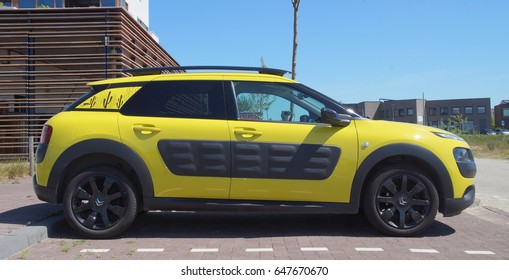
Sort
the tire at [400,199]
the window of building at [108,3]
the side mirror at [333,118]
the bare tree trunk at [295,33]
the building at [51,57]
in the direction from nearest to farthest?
the side mirror at [333,118] < the tire at [400,199] < the bare tree trunk at [295,33] < the building at [51,57] < the window of building at [108,3]

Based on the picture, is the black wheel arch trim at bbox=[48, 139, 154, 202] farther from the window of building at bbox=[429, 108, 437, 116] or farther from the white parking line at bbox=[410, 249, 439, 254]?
the window of building at bbox=[429, 108, 437, 116]

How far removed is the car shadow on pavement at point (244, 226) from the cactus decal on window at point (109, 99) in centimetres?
154

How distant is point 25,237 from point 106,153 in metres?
1.22

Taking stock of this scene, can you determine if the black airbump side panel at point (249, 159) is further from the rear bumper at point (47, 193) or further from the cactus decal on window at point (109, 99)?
the rear bumper at point (47, 193)

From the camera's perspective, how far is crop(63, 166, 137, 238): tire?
5.23m

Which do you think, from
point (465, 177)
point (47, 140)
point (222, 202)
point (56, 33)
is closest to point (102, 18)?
point (56, 33)

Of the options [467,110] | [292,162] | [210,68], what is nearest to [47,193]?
[210,68]

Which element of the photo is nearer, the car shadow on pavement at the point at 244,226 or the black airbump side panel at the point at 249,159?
the black airbump side panel at the point at 249,159

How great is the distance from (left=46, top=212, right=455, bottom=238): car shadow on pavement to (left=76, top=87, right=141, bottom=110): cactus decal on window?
5.06 feet

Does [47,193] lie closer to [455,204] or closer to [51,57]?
[455,204]

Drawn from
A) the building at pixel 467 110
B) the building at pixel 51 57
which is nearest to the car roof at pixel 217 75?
the building at pixel 51 57

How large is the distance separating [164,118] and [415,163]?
294cm

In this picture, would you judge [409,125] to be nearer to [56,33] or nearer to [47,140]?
[47,140]

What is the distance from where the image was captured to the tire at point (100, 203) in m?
5.23
